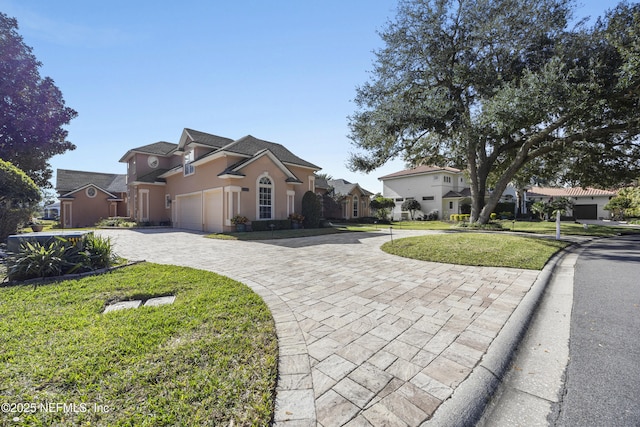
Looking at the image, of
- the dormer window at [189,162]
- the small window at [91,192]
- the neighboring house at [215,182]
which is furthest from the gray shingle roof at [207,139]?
the small window at [91,192]

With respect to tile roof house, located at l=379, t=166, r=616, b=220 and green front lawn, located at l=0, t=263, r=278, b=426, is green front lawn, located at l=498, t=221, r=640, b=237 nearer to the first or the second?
tile roof house, located at l=379, t=166, r=616, b=220

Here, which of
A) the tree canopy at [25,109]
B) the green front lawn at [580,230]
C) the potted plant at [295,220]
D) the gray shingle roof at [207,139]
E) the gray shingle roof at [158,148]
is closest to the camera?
the green front lawn at [580,230]

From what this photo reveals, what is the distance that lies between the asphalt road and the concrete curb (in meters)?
0.41

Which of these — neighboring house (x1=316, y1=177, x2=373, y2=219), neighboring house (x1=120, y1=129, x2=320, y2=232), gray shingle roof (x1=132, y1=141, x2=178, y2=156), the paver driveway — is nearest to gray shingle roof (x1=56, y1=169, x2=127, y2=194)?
gray shingle roof (x1=132, y1=141, x2=178, y2=156)

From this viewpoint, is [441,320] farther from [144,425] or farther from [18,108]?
[18,108]

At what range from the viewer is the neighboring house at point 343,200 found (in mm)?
25164

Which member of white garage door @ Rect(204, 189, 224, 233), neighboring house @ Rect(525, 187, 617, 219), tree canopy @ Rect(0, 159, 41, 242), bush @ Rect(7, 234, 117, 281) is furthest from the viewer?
neighboring house @ Rect(525, 187, 617, 219)

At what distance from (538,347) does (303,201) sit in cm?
1596

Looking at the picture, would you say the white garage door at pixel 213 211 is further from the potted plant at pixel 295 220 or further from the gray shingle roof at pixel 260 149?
the potted plant at pixel 295 220

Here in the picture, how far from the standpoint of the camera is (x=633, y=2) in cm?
1129

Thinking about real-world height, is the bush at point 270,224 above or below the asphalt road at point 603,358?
above

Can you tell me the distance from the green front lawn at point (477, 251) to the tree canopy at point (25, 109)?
90.1 feet

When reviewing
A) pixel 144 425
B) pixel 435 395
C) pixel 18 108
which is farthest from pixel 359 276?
pixel 18 108

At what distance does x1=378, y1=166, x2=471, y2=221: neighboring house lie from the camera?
30547 mm
